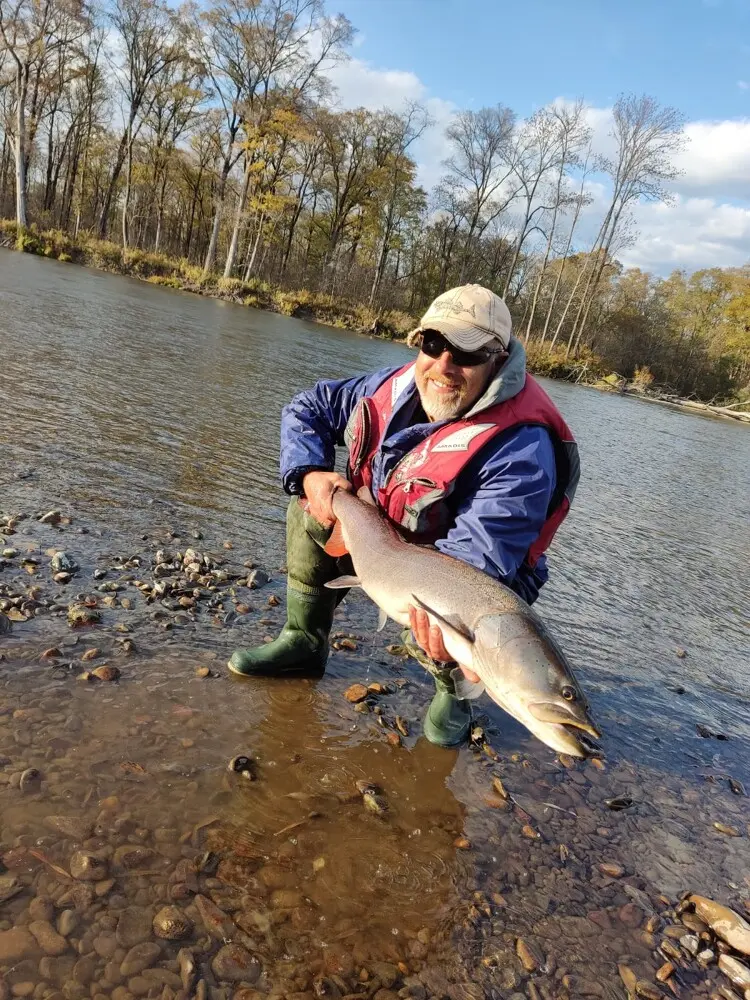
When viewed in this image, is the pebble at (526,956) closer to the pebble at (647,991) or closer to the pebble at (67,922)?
the pebble at (647,991)

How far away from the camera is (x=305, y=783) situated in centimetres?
314

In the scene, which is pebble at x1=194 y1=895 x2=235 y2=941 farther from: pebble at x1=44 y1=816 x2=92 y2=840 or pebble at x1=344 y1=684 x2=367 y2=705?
pebble at x1=344 y1=684 x2=367 y2=705

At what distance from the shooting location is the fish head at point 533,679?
223 cm

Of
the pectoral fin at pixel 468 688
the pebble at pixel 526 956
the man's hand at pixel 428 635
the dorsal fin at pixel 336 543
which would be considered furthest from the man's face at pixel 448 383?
the pebble at pixel 526 956

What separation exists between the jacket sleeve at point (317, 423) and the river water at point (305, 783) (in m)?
1.29

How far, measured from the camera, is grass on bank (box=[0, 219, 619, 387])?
1371 inches

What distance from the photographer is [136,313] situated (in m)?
19.3

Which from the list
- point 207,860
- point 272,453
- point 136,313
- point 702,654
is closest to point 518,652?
point 207,860

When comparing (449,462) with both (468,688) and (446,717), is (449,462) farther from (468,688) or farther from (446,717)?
(446,717)

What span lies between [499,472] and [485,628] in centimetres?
91

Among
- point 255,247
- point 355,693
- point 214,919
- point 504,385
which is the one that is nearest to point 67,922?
point 214,919

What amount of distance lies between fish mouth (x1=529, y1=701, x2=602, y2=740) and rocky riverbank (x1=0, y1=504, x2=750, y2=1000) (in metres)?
1.09

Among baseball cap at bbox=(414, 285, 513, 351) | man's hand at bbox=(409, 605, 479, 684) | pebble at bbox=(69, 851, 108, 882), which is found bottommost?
pebble at bbox=(69, 851, 108, 882)

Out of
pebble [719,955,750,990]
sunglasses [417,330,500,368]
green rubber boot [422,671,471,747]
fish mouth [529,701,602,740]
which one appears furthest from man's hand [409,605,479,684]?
pebble [719,955,750,990]
